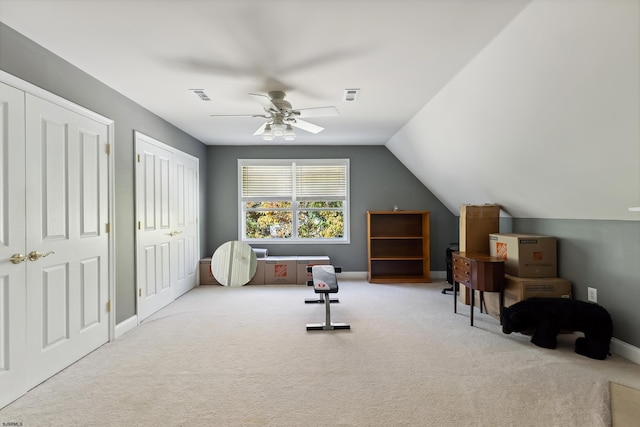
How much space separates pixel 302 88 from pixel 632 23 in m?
2.39

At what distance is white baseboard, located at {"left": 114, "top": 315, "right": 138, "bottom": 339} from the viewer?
3319 millimetres

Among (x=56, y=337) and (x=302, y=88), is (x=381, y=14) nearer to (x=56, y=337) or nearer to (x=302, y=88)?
(x=302, y=88)

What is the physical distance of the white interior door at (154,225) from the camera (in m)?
3.80

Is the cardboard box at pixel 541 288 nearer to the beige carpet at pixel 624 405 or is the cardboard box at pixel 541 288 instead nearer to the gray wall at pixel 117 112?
the beige carpet at pixel 624 405

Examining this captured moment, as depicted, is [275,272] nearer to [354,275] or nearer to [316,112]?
[354,275]

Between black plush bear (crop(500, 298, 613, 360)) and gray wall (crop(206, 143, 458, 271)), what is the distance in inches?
121

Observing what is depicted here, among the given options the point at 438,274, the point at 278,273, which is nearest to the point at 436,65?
the point at 278,273

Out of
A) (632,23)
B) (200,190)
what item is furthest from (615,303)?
(200,190)

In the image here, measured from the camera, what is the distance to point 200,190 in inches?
227

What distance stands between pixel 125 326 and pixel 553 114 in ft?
14.3

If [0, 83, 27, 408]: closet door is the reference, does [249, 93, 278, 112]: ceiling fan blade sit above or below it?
above

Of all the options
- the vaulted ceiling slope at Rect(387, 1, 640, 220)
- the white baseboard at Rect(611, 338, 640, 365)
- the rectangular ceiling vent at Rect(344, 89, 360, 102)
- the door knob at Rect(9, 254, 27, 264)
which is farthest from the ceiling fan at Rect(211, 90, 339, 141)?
the white baseboard at Rect(611, 338, 640, 365)

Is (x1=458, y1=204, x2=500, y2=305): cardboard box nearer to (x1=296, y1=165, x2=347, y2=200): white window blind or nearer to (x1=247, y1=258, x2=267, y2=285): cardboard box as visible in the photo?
(x1=296, y1=165, x2=347, y2=200): white window blind

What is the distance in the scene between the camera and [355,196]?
618cm
